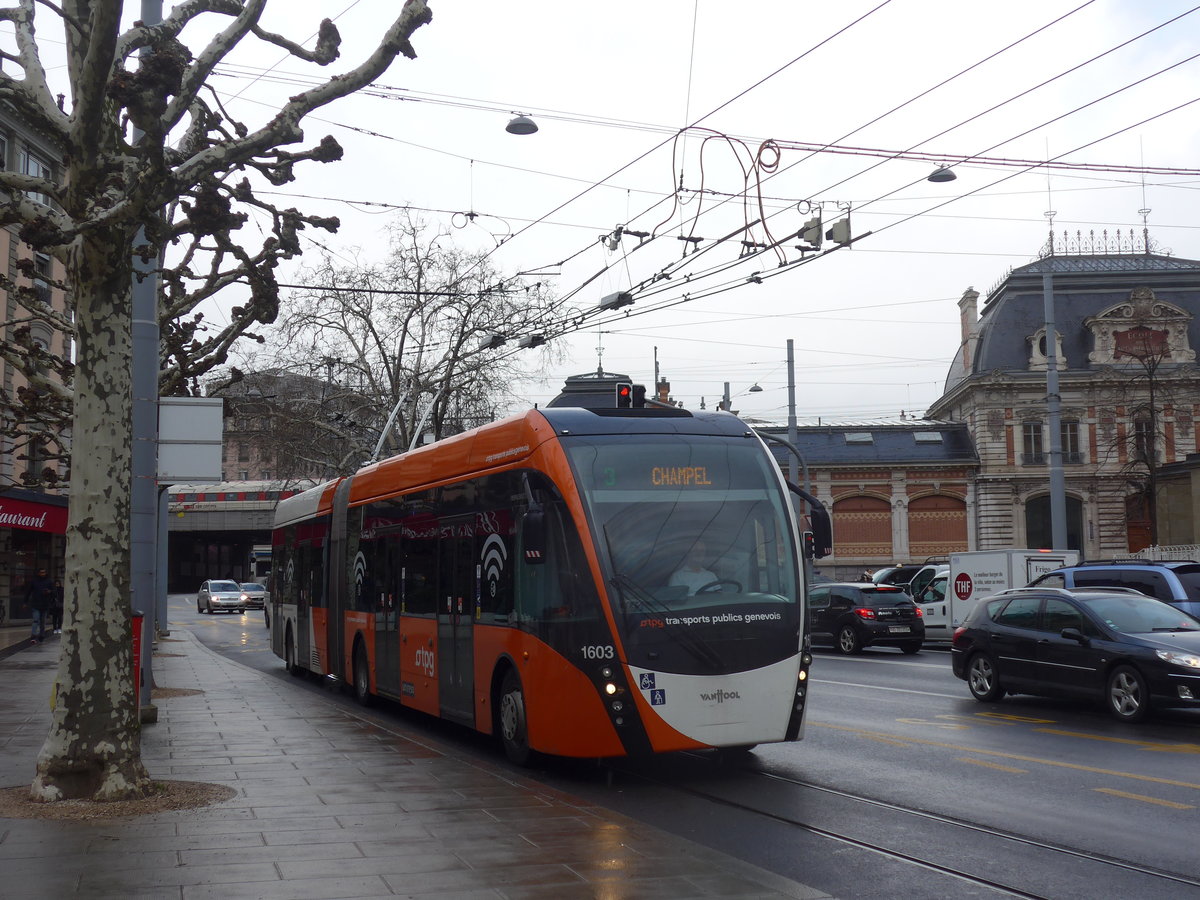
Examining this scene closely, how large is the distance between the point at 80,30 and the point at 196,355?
12.2 meters

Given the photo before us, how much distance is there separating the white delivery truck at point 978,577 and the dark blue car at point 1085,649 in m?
11.1

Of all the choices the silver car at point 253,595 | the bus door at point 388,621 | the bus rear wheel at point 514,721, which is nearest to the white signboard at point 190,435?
the bus door at point 388,621

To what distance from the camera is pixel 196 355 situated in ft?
68.0

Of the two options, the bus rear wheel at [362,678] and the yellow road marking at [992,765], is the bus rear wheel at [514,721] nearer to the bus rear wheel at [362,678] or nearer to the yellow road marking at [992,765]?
the yellow road marking at [992,765]

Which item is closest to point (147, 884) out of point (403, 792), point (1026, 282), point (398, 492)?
point (403, 792)

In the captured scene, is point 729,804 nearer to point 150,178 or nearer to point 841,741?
point 841,741

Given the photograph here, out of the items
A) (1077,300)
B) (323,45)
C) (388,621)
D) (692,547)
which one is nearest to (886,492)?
(1077,300)

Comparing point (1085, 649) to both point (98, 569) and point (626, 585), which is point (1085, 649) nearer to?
point (626, 585)

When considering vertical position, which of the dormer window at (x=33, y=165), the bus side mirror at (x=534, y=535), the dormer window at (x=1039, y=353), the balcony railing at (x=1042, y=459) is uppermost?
the dormer window at (x=33, y=165)

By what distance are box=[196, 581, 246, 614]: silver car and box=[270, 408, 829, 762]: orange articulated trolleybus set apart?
54027 millimetres

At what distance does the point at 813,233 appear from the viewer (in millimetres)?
16172

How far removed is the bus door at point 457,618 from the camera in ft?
41.6

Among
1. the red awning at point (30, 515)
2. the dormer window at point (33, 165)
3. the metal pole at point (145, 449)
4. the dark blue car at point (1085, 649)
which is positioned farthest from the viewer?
the dormer window at point (33, 165)

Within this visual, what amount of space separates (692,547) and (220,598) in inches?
2258
